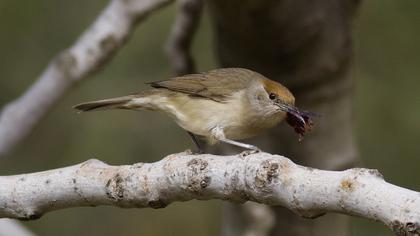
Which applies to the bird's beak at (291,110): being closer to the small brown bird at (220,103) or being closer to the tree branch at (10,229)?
the small brown bird at (220,103)

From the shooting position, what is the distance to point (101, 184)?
2.68m

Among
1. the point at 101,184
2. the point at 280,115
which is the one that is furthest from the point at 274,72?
the point at 101,184

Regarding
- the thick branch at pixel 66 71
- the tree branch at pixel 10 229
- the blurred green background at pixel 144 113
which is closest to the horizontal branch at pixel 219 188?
the thick branch at pixel 66 71

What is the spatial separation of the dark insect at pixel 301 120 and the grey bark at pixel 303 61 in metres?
0.33

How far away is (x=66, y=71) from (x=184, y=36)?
70 centimetres

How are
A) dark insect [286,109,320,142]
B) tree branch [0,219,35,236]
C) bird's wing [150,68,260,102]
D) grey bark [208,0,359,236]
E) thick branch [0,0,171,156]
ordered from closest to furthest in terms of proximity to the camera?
dark insect [286,109,320,142]
grey bark [208,0,359,236]
bird's wing [150,68,260,102]
thick branch [0,0,171,156]
tree branch [0,219,35,236]

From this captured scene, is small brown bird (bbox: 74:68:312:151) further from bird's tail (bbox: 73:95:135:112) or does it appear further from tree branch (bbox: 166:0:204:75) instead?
tree branch (bbox: 166:0:204:75)

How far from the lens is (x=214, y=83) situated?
4066mm

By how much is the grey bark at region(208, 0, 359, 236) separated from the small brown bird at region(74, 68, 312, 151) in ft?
0.45

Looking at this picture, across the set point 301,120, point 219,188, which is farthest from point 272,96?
point 219,188

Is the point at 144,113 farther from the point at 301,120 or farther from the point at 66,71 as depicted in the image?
the point at 301,120

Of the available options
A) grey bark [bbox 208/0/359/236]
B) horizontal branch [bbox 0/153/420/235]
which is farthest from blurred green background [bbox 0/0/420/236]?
horizontal branch [bbox 0/153/420/235]

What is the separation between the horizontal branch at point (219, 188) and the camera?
6.95 ft

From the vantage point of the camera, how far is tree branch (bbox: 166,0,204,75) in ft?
15.4
